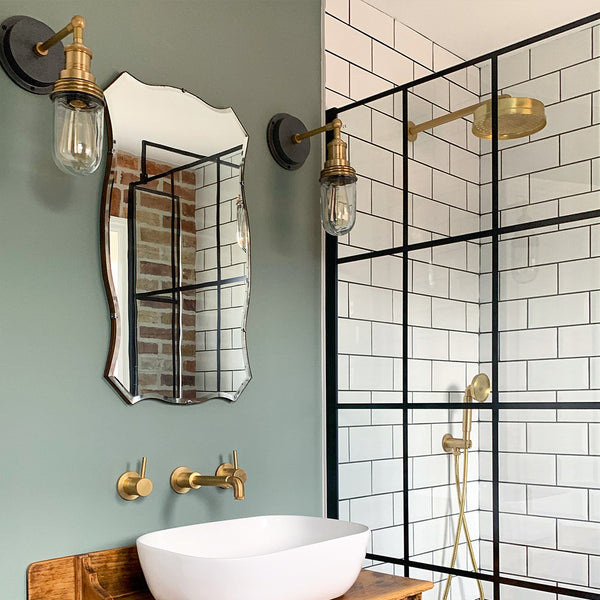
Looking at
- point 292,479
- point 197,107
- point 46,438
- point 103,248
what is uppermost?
point 197,107

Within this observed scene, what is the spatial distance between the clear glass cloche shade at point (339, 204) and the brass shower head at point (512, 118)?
391 millimetres

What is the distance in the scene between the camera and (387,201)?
2.36 meters

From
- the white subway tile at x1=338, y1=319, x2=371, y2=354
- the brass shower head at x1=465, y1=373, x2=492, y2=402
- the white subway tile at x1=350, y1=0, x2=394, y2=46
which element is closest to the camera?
the brass shower head at x1=465, y1=373, x2=492, y2=402

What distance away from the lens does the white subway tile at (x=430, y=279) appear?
86.4 inches

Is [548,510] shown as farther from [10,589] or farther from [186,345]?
[10,589]

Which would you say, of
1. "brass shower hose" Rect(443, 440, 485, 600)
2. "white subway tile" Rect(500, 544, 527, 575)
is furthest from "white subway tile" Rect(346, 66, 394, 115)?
"white subway tile" Rect(500, 544, 527, 575)

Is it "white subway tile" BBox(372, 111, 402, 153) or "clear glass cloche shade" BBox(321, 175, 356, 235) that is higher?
"white subway tile" BBox(372, 111, 402, 153)

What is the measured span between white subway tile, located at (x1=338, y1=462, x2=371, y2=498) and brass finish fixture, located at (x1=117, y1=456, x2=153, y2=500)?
0.74m

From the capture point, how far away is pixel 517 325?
201 centimetres

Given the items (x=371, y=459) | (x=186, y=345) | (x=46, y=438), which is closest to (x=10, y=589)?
(x=46, y=438)

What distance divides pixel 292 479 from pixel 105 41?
137 cm

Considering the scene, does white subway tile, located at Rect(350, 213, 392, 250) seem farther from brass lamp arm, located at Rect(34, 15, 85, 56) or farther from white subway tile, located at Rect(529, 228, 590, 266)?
brass lamp arm, located at Rect(34, 15, 85, 56)

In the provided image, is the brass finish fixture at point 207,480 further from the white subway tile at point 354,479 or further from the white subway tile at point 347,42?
the white subway tile at point 347,42

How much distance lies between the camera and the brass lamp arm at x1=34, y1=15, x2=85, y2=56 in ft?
5.13
